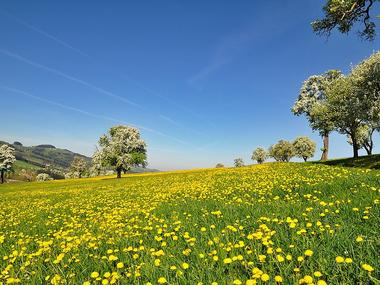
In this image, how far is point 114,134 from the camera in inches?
2741

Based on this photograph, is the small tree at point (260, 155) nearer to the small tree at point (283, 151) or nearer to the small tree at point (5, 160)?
the small tree at point (283, 151)

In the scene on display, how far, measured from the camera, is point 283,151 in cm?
13462

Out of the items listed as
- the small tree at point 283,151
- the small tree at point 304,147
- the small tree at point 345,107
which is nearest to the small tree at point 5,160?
the small tree at point 345,107

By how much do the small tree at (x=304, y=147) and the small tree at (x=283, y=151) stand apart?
7.02 ft

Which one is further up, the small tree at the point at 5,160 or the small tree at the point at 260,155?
the small tree at the point at 260,155

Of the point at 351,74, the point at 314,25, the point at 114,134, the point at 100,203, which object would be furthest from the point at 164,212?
the point at 114,134

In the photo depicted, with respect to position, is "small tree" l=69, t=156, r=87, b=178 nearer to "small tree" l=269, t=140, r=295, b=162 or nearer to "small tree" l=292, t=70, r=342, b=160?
"small tree" l=269, t=140, r=295, b=162

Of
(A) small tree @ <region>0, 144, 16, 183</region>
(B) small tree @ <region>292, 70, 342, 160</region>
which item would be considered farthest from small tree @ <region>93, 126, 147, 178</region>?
(A) small tree @ <region>0, 144, 16, 183</region>

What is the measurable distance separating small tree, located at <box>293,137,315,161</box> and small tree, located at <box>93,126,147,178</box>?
84.8 metres

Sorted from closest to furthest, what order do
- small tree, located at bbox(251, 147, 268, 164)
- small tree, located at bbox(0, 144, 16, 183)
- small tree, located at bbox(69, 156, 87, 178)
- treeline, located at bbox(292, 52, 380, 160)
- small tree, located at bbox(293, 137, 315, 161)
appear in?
treeline, located at bbox(292, 52, 380, 160), small tree, located at bbox(0, 144, 16, 183), small tree, located at bbox(293, 137, 315, 161), small tree, located at bbox(69, 156, 87, 178), small tree, located at bbox(251, 147, 268, 164)

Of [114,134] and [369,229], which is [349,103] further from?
[114,134]

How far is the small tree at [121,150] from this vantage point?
6656 cm

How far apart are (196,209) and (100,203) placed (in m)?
8.12

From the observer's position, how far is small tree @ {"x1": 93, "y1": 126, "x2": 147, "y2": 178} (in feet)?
218
